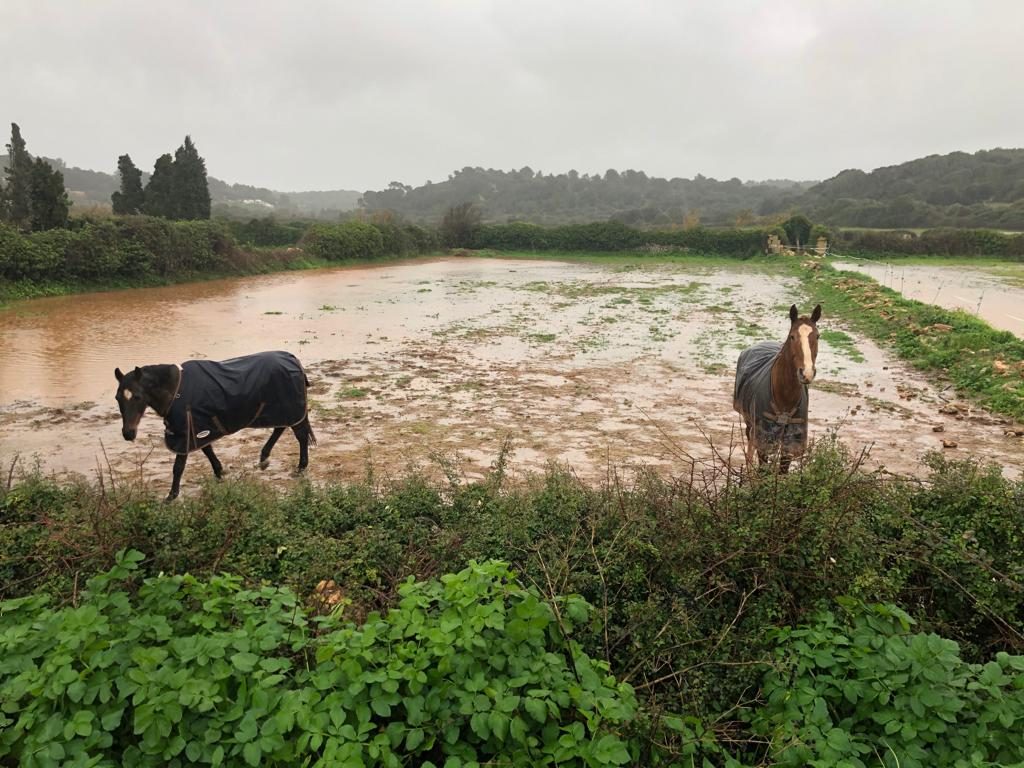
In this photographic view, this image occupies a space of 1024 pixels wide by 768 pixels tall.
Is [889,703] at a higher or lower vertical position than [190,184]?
lower

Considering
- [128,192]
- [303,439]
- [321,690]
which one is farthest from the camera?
[128,192]

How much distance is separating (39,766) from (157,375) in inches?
162

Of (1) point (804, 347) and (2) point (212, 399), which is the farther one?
(2) point (212, 399)

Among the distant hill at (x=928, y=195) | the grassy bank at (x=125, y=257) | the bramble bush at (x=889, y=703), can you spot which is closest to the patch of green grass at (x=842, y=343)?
the bramble bush at (x=889, y=703)

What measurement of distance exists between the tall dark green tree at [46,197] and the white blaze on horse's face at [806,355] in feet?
83.9

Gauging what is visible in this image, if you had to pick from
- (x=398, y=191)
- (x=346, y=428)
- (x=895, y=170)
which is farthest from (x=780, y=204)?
(x=346, y=428)

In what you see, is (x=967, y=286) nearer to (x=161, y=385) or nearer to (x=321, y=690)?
(x=161, y=385)

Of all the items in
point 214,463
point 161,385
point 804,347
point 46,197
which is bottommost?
point 214,463

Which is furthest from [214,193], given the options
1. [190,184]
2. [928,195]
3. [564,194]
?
[928,195]

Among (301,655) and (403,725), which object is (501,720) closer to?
(403,725)

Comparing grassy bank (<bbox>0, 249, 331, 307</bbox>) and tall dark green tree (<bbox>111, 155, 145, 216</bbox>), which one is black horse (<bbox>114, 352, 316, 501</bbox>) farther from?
tall dark green tree (<bbox>111, 155, 145, 216</bbox>)

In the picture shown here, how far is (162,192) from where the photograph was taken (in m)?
32.3

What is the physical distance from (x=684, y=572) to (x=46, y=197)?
26.5 m

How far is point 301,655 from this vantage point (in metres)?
2.50
